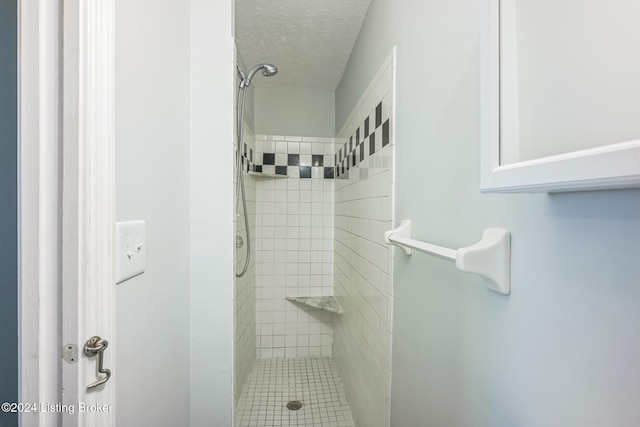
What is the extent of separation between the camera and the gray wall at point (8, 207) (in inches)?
21.1


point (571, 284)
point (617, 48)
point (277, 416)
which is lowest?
point (277, 416)

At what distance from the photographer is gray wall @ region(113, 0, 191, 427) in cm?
63

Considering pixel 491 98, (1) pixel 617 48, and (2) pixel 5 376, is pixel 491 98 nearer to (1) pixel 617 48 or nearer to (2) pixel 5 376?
(1) pixel 617 48

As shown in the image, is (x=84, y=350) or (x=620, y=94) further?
(x=84, y=350)

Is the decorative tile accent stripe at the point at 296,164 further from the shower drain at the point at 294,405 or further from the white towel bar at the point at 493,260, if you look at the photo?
the white towel bar at the point at 493,260

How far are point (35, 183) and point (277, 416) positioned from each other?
1876 mm

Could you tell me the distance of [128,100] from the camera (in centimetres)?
63

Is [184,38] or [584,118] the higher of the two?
[184,38]

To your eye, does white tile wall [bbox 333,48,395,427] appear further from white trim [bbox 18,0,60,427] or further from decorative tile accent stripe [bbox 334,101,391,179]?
white trim [bbox 18,0,60,427]

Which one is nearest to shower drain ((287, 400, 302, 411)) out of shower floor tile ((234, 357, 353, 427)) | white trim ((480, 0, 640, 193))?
shower floor tile ((234, 357, 353, 427))

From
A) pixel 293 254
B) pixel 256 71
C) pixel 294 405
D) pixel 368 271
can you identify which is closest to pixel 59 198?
pixel 368 271

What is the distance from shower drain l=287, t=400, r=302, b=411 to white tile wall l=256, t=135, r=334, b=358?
57 cm

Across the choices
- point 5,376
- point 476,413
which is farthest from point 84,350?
point 476,413

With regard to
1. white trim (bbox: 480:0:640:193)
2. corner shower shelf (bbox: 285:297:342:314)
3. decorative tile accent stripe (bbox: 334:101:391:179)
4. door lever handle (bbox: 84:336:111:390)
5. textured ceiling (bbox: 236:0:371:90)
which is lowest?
corner shower shelf (bbox: 285:297:342:314)
